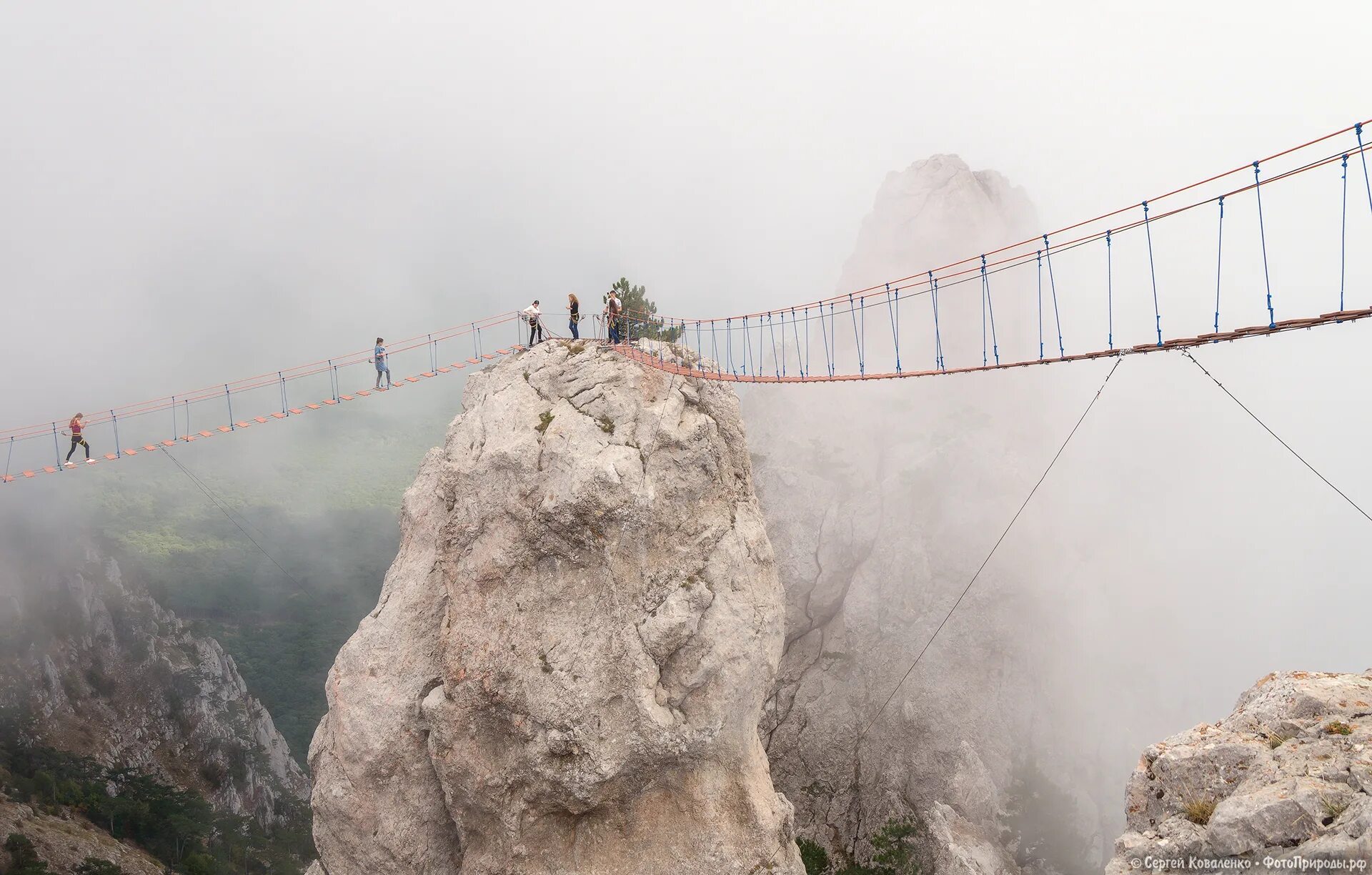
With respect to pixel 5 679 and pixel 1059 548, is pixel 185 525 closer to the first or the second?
pixel 5 679

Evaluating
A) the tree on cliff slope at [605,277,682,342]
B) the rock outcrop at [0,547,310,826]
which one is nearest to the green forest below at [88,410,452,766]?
the rock outcrop at [0,547,310,826]

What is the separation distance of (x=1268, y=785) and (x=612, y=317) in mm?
21571

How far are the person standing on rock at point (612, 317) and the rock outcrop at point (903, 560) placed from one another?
1965 centimetres

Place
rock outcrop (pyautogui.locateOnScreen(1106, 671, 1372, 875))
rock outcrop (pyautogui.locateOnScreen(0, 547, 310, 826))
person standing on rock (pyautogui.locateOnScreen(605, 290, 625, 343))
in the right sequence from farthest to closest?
rock outcrop (pyautogui.locateOnScreen(0, 547, 310, 826)) → person standing on rock (pyautogui.locateOnScreen(605, 290, 625, 343)) → rock outcrop (pyautogui.locateOnScreen(1106, 671, 1372, 875))

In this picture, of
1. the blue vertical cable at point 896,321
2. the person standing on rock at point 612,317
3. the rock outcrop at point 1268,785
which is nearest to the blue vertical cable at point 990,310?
the blue vertical cable at point 896,321

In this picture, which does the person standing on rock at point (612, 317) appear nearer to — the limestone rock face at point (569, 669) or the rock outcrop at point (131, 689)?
the limestone rock face at point (569, 669)

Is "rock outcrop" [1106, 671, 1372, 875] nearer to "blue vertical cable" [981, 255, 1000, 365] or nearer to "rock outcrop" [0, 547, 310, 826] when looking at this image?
"blue vertical cable" [981, 255, 1000, 365]

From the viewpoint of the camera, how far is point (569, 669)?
72.5 feet

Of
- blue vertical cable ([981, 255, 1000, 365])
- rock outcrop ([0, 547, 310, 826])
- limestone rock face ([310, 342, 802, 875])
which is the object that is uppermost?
blue vertical cable ([981, 255, 1000, 365])

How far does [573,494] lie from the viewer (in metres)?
22.5

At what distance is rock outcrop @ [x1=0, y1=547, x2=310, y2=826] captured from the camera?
57500 mm

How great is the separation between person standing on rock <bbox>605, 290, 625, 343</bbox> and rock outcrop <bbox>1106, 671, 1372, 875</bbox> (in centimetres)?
1999

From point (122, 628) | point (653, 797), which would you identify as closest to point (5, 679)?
point (122, 628)

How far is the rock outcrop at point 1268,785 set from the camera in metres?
8.21
